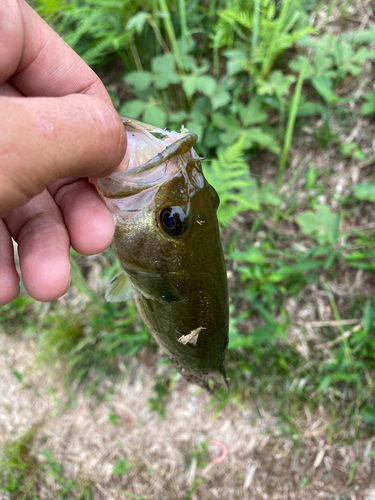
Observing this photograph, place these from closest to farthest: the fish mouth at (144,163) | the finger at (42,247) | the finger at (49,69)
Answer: the fish mouth at (144,163) → the finger at (42,247) → the finger at (49,69)

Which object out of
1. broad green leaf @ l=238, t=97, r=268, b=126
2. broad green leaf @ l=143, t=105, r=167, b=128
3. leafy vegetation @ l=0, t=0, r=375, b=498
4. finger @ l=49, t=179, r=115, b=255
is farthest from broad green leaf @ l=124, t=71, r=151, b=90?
finger @ l=49, t=179, r=115, b=255

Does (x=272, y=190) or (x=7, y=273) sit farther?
(x=272, y=190)

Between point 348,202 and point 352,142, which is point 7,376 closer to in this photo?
point 348,202

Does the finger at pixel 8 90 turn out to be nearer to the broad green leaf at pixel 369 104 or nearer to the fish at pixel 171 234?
the fish at pixel 171 234

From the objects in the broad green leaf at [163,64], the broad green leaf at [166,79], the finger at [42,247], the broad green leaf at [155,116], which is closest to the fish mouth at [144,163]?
the finger at [42,247]

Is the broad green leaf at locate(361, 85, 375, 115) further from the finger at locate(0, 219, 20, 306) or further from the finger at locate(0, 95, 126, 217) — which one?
the finger at locate(0, 219, 20, 306)

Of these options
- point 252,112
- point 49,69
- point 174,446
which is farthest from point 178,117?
point 174,446

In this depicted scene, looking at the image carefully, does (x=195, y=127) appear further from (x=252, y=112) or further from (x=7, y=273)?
(x=7, y=273)
